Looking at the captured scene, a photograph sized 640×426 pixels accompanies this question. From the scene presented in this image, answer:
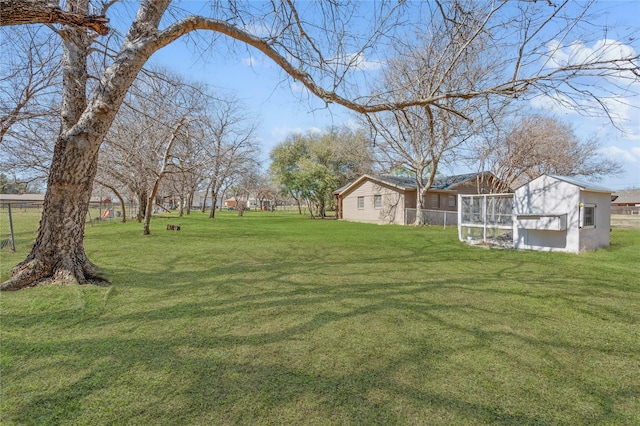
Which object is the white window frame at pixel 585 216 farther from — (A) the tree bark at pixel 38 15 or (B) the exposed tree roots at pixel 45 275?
(B) the exposed tree roots at pixel 45 275

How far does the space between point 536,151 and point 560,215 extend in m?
11.0

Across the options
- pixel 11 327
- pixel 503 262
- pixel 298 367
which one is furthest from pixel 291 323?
pixel 503 262

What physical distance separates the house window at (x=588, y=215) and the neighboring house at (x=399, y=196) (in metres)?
10.3

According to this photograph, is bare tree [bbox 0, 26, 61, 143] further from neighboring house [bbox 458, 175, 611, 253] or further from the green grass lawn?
neighboring house [bbox 458, 175, 611, 253]

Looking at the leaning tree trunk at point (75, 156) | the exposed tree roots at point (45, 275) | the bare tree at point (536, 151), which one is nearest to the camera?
the leaning tree trunk at point (75, 156)

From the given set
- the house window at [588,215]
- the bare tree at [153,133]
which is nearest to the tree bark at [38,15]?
the bare tree at [153,133]

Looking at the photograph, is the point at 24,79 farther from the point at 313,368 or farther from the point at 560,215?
the point at 560,215

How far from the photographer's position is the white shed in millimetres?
7820

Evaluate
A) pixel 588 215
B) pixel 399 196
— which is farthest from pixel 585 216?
pixel 399 196

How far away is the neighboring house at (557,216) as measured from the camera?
308 inches

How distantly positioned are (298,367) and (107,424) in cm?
116

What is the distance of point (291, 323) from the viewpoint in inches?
123

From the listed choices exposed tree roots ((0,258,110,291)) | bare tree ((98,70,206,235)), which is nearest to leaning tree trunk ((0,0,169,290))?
exposed tree roots ((0,258,110,291))

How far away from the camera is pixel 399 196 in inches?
798
